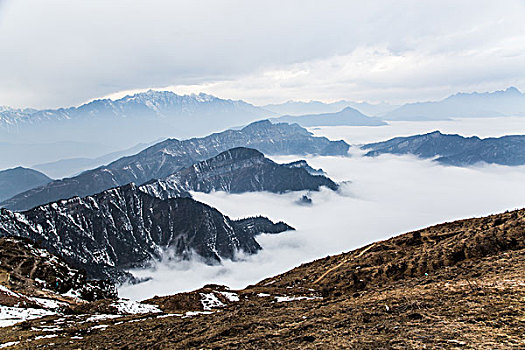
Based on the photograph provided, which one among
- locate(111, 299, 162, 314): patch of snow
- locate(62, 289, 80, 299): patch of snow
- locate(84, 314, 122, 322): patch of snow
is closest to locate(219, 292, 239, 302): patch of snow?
locate(111, 299, 162, 314): patch of snow

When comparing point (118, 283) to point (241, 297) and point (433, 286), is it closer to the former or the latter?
point (241, 297)

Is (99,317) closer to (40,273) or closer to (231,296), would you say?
(231,296)

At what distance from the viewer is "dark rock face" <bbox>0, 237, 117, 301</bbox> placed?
53234 mm

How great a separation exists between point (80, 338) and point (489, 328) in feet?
76.5

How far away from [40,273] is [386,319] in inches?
2752

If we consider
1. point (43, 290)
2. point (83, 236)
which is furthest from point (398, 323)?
point (83, 236)

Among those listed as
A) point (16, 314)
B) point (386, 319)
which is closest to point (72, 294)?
point (16, 314)

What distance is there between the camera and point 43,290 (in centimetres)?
4938

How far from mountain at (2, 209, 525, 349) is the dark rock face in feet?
100

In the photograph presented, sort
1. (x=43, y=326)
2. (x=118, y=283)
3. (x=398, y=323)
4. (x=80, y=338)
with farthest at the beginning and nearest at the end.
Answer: (x=118, y=283) < (x=43, y=326) < (x=80, y=338) < (x=398, y=323)

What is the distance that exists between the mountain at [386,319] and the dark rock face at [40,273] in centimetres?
3050

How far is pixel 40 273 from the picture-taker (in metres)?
62.2

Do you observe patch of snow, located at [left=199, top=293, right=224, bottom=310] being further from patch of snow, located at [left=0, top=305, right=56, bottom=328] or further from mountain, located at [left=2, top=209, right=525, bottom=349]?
patch of snow, located at [left=0, top=305, right=56, bottom=328]

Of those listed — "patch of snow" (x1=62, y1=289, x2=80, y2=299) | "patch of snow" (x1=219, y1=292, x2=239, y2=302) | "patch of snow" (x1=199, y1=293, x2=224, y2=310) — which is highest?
"patch of snow" (x1=199, y1=293, x2=224, y2=310)
